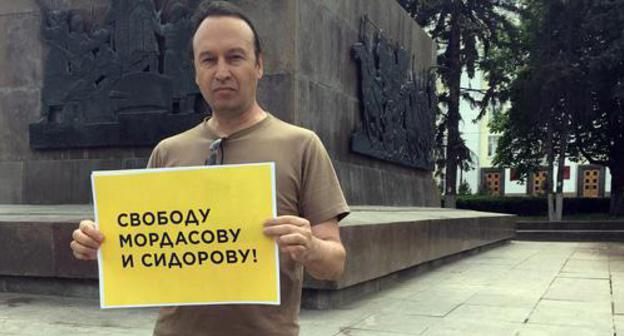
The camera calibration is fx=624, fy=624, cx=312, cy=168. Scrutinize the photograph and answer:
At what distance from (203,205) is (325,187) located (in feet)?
1.17

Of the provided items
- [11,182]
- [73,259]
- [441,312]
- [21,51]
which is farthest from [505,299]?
[21,51]

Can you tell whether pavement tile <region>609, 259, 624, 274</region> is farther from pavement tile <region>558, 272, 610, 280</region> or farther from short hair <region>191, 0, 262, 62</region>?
short hair <region>191, 0, 262, 62</region>

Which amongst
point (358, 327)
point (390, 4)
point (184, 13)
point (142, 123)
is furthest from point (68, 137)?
point (390, 4)

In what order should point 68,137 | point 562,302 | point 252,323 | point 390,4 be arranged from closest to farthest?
point 252,323, point 562,302, point 68,137, point 390,4

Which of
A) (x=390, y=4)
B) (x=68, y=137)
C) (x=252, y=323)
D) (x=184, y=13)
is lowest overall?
(x=252, y=323)

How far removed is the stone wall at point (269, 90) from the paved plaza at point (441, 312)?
2661mm

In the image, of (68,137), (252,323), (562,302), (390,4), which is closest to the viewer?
(252,323)

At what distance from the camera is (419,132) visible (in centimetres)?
1460

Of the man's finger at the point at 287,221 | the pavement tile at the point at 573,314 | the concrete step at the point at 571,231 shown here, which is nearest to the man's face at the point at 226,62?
the man's finger at the point at 287,221

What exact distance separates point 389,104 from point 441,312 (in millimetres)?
6554

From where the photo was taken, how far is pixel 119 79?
8719 mm

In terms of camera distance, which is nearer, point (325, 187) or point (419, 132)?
point (325, 187)

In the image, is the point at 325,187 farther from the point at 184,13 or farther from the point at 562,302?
the point at 184,13

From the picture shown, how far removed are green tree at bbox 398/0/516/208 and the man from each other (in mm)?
23519
